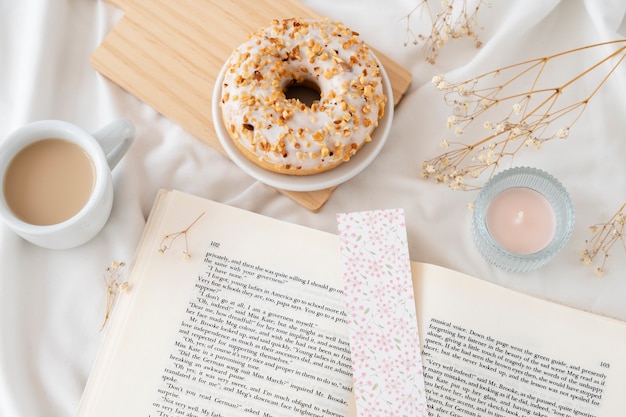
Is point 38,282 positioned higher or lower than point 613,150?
lower

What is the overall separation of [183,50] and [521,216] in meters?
0.50

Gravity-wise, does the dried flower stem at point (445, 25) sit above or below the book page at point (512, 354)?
above

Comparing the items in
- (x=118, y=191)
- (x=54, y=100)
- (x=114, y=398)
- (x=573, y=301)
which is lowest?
(x=114, y=398)

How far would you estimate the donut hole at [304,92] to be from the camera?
88 centimetres

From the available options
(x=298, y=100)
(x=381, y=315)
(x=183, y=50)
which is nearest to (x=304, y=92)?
(x=298, y=100)

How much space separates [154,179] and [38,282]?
20cm

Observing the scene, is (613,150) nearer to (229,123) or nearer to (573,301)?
(573,301)

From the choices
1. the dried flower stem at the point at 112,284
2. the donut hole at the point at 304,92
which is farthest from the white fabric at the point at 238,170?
the donut hole at the point at 304,92

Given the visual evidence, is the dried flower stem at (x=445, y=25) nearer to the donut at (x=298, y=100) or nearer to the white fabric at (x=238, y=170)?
the white fabric at (x=238, y=170)

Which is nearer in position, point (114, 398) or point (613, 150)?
point (114, 398)

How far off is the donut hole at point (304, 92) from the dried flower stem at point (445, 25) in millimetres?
155

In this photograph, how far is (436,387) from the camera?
31.7 inches

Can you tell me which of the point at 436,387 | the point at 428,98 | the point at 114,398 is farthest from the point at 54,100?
the point at 436,387

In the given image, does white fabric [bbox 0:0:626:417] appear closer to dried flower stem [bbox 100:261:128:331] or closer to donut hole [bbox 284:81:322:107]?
dried flower stem [bbox 100:261:128:331]
